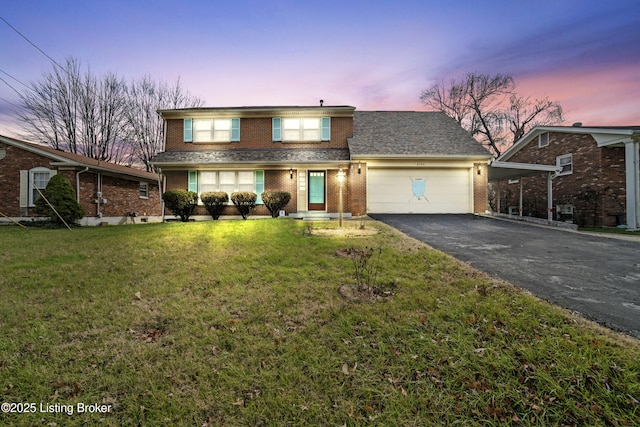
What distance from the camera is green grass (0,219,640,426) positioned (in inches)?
81.3

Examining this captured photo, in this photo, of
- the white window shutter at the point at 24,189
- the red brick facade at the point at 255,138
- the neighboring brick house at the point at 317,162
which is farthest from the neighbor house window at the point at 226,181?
the white window shutter at the point at 24,189

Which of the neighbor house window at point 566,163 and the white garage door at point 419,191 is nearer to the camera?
the neighbor house window at point 566,163

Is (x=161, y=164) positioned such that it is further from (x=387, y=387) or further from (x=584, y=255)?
(x=584, y=255)

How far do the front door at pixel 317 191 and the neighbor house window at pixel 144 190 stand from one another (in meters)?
12.1

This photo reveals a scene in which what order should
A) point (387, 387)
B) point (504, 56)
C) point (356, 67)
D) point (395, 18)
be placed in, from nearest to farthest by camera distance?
point (387, 387) < point (395, 18) < point (356, 67) < point (504, 56)

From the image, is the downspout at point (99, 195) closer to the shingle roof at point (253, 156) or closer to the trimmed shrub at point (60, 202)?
the trimmed shrub at point (60, 202)

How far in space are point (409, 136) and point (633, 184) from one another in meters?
9.57

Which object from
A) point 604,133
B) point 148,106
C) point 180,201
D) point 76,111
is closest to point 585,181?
point 604,133

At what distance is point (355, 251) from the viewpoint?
234 inches

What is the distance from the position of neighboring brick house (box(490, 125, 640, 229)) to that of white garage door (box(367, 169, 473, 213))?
2.12 metres

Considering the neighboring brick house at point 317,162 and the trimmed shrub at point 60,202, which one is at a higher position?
the neighboring brick house at point 317,162

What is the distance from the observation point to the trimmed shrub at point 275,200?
1268 centimetres

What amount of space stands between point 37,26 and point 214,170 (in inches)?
483

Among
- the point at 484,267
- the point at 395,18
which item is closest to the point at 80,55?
the point at 395,18
